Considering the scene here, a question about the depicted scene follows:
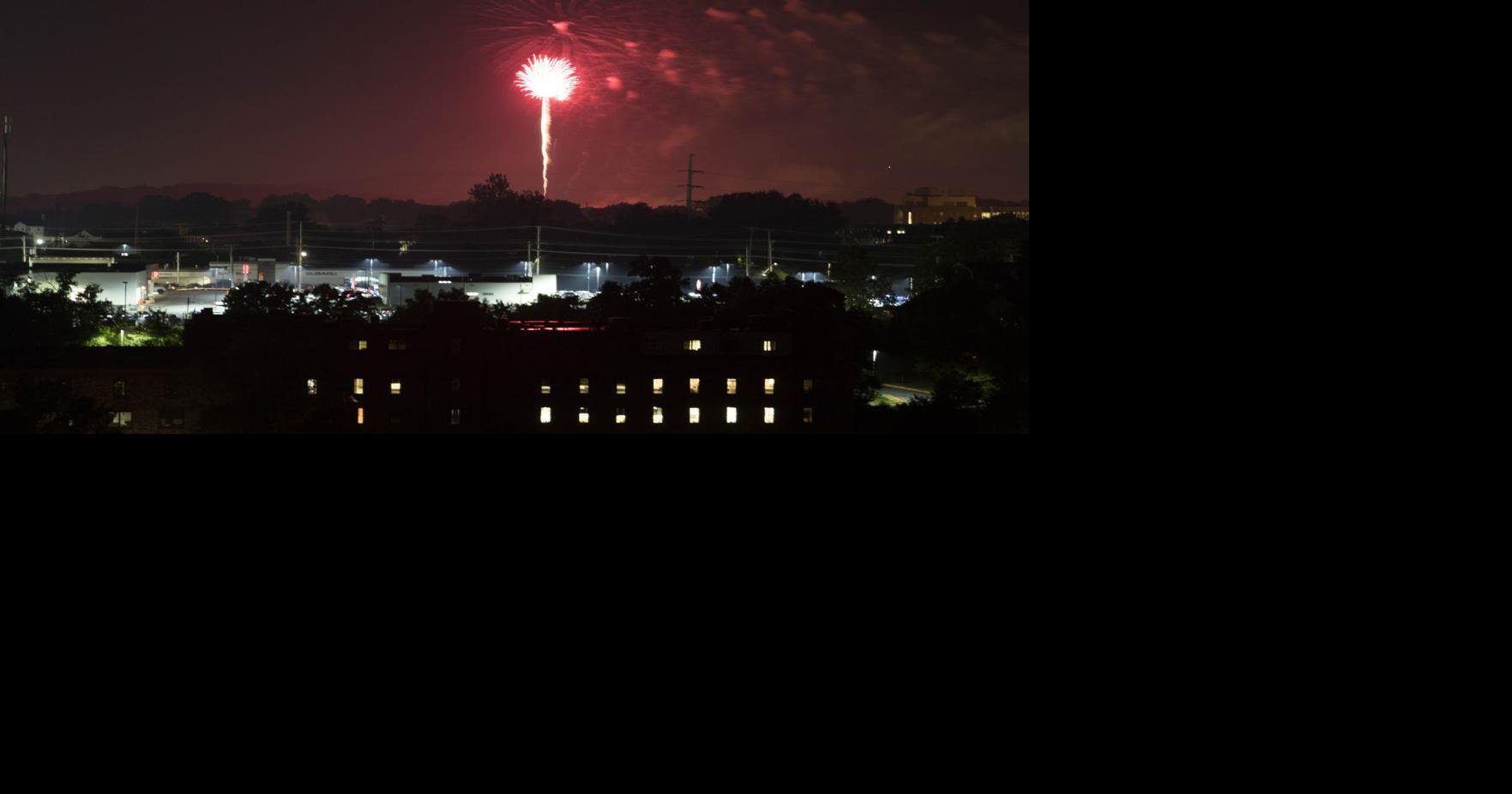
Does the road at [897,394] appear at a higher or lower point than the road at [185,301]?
lower

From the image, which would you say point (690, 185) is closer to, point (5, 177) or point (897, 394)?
point (5, 177)

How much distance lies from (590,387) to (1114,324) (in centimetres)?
323

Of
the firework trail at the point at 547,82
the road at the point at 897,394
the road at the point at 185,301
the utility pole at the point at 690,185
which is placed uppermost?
the firework trail at the point at 547,82

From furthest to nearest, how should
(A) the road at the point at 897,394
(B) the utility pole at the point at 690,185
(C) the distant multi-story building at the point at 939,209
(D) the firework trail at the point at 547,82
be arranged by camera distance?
(A) the road at the point at 897,394, (C) the distant multi-story building at the point at 939,209, (B) the utility pole at the point at 690,185, (D) the firework trail at the point at 547,82

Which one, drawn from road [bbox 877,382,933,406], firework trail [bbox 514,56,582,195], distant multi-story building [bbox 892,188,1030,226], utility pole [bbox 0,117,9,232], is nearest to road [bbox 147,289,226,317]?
utility pole [bbox 0,117,9,232]

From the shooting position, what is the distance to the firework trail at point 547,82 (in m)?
4.34

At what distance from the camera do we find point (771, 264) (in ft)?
14.9

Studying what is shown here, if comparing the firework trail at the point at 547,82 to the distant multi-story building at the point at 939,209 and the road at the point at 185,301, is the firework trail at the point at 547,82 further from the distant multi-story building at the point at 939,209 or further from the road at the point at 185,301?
the road at the point at 185,301

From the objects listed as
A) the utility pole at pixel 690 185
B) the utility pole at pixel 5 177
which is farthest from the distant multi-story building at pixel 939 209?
the utility pole at pixel 5 177

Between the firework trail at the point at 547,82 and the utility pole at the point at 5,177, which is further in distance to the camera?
the firework trail at the point at 547,82

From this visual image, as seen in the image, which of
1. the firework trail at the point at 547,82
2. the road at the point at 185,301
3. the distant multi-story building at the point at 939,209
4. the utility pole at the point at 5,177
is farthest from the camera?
the distant multi-story building at the point at 939,209

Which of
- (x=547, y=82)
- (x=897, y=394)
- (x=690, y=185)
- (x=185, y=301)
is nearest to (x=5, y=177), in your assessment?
(x=185, y=301)

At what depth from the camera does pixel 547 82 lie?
4.40 meters

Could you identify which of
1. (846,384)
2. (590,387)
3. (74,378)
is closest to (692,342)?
(590,387)
